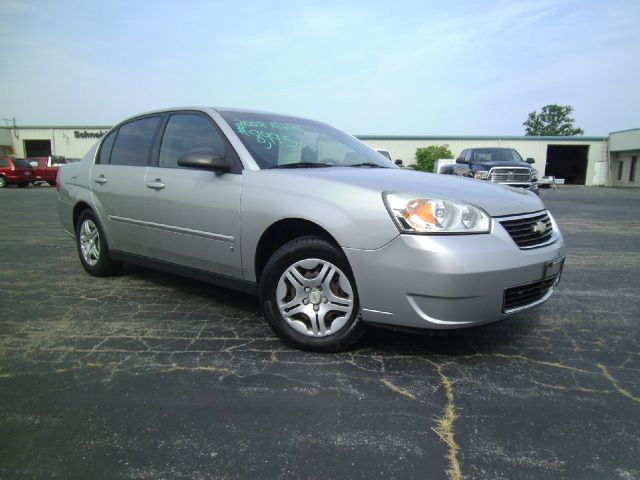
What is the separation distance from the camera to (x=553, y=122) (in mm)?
90188

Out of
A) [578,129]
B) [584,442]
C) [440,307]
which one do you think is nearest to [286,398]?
[440,307]

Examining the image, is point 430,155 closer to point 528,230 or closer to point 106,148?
point 106,148

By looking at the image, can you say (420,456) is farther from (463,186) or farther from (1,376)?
(1,376)

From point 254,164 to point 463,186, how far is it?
1.42m

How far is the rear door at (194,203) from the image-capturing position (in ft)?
10.7

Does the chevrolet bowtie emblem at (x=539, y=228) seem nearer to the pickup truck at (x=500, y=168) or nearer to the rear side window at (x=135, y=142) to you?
the rear side window at (x=135, y=142)

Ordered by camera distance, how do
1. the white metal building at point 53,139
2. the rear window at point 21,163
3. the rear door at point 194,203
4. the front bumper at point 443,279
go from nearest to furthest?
the front bumper at point 443,279
the rear door at point 194,203
the rear window at point 21,163
the white metal building at point 53,139

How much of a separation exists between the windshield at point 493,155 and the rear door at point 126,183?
42.7 feet

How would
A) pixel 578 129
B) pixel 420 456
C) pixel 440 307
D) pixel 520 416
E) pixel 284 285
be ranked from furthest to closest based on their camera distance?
pixel 578 129 → pixel 284 285 → pixel 440 307 → pixel 520 416 → pixel 420 456

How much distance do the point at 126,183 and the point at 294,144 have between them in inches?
63.8

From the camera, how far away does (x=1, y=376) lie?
8.43ft

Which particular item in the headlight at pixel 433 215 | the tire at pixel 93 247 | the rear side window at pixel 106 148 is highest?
the rear side window at pixel 106 148

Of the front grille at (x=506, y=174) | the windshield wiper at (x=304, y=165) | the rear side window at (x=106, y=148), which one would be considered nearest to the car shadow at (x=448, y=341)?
the windshield wiper at (x=304, y=165)

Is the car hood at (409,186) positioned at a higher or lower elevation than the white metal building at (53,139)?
lower
